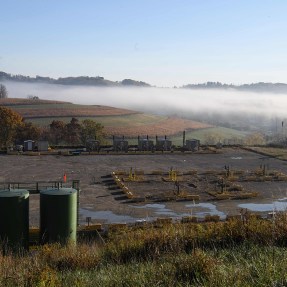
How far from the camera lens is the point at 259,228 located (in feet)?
35.2

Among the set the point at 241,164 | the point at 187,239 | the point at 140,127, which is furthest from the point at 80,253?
the point at 140,127

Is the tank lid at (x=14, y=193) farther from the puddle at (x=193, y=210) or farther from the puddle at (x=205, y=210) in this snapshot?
the puddle at (x=205, y=210)

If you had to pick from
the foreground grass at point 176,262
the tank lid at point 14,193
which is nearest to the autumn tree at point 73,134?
the tank lid at point 14,193

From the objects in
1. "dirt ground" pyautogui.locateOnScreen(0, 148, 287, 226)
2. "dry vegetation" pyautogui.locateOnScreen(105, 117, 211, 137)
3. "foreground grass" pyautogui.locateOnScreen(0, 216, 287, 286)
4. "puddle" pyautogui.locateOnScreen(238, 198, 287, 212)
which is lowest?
"dry vegetation" pyautogui.locateOnScreen(105, 117, 211, 137)

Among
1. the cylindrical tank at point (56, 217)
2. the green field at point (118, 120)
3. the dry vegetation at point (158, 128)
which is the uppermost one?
the cylindrical tank at point (56, 217)

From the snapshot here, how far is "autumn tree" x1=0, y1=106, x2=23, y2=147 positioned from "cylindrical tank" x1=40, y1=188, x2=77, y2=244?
51.5m

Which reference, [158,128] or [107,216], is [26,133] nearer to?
[107,216]

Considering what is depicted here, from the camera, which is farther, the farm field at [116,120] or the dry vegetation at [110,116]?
the dry vegetation at [110,116]

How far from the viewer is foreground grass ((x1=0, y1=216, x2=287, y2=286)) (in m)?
6.97

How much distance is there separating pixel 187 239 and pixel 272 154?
48502mm

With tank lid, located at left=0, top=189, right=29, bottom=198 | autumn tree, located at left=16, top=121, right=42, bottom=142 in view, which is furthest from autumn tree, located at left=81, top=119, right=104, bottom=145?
tank lid, located at left=0, top=189, right=29, bottom=198

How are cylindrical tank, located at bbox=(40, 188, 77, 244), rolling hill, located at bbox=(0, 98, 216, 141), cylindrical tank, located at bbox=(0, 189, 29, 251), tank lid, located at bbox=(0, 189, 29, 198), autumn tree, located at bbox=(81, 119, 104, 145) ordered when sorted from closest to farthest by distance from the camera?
1. cylindrical tank, located at bbox=(0, 189, 29, 251)
2. tank lid, located at bbox=(0, 189, 29, 198)
3. cylindrical tank, located at bbox=(40, 188, 77, 244)
4. autumn tree, located at bbox=(81, 119, 104, 145)
5. rolling hill, located at bbox=(0, 98, 216, 141)

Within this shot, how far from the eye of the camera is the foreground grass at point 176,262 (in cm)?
697

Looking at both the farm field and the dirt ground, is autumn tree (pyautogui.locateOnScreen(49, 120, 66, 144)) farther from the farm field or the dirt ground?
the farm field
